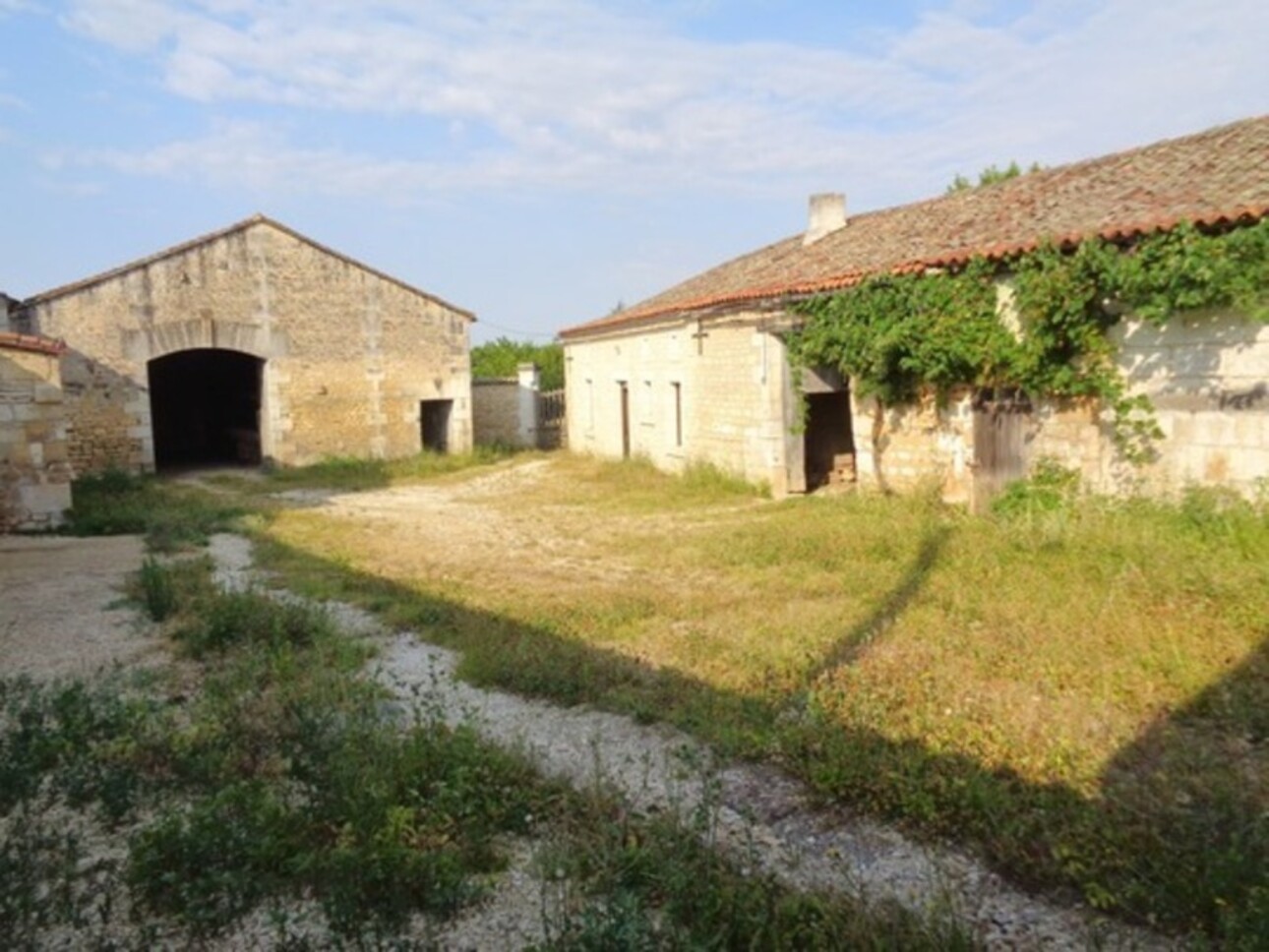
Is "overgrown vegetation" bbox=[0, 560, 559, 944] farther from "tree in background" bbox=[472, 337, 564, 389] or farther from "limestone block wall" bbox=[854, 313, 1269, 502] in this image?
"tree in background" bbox=[472, 337, 564, 389]

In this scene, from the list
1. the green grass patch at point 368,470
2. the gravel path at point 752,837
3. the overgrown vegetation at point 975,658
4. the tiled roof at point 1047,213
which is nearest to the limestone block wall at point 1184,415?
the overgrown vegetation at point 975,658

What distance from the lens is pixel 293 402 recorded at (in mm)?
19391

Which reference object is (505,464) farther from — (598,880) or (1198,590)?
(598,880)

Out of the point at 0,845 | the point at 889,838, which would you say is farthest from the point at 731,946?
the point at 0,845

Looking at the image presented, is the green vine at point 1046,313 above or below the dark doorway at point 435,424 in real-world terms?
above

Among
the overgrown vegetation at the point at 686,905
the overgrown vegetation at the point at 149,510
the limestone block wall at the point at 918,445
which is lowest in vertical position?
the overgrown vegetation at the point at 686,905

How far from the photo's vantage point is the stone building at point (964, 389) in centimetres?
829

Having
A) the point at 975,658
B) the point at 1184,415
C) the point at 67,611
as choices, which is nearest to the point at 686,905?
the point at 975,658

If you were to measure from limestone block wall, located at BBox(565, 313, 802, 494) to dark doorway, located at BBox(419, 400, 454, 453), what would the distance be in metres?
3.45

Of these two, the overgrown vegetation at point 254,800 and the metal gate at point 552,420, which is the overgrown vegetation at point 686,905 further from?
the metal gate at point 552,420

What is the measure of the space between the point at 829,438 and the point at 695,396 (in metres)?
2.79

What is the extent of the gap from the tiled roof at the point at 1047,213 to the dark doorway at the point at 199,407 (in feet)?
42.9

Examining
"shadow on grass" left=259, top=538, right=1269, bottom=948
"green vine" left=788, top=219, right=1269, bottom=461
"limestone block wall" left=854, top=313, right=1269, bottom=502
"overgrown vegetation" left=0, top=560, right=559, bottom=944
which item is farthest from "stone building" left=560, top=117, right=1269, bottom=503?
"overgrown vegetation" left=0, top=560, right=559, bottom=944

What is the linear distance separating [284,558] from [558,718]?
6146 millimetres
